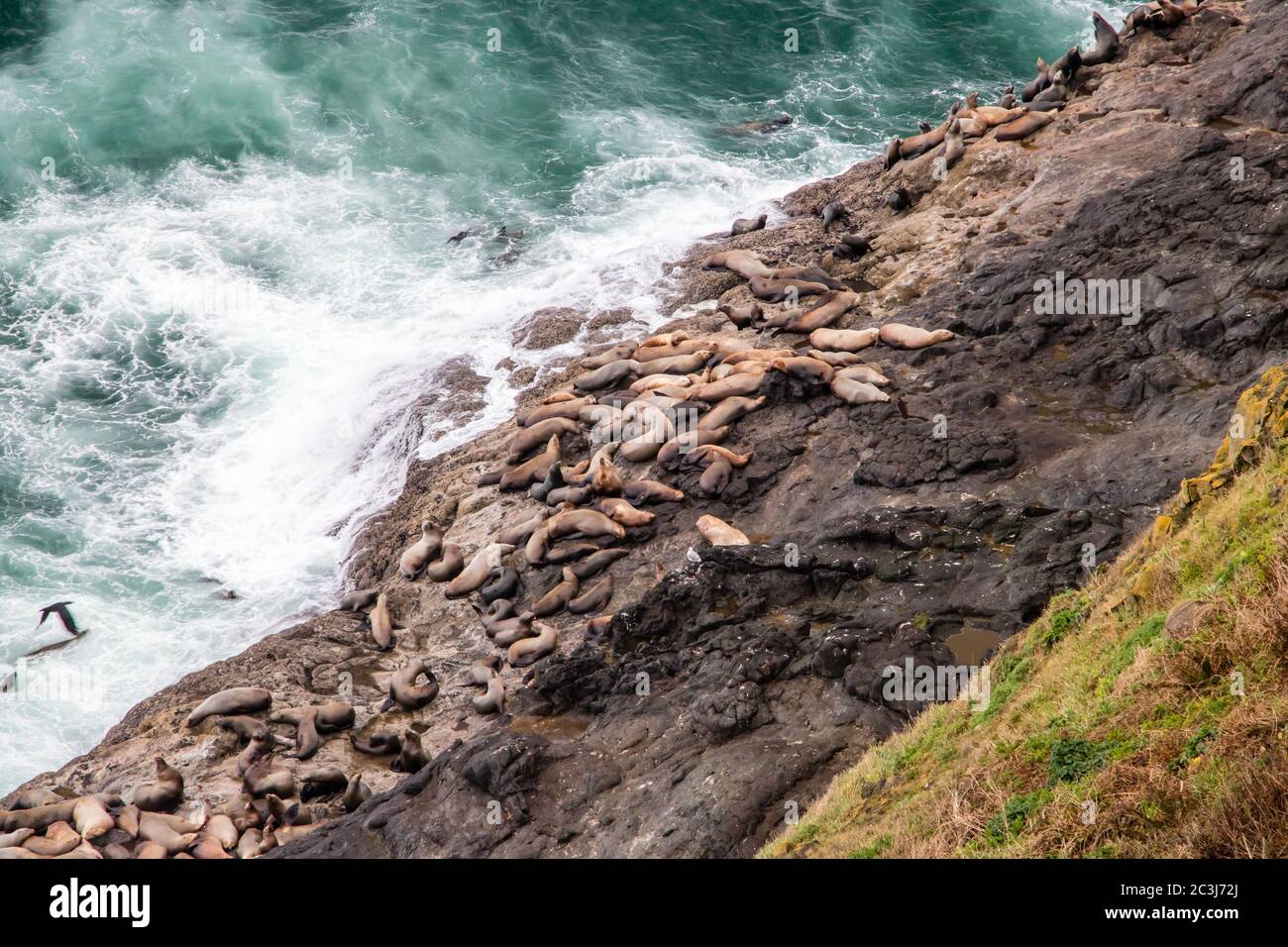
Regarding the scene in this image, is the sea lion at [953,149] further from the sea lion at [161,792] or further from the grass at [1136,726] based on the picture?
the sea lion at [161,792]

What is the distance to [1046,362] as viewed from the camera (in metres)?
15.1

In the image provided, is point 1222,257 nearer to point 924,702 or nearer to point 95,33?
point 924,702

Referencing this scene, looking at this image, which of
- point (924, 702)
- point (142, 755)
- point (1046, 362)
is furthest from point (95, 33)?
point (924, 702)

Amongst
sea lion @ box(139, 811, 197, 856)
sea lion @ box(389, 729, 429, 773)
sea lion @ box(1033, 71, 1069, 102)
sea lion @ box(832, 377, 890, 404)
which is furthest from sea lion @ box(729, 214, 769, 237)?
sea lion @ box(139, 811, 197, 856)

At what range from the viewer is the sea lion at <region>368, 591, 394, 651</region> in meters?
15.4

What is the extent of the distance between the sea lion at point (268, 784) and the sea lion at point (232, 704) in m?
1.30

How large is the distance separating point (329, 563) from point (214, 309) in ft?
31.3

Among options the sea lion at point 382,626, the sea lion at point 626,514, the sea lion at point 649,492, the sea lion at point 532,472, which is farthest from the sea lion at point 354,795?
the sea lion at point 532,472

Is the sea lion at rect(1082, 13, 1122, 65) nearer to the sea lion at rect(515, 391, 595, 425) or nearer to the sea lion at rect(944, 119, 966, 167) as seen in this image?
the sea lion at rect(944, 119, 966, 167)

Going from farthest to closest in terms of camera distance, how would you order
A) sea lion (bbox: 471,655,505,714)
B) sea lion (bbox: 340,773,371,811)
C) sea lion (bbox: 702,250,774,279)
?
sea lion (bbox: 702,250,774,279) → sea lion (bbox: 471,655,505,714) → sea lion (bbox: 340,773,371,811)

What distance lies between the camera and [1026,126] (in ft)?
70.1

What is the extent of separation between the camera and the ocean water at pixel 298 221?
63.6ft

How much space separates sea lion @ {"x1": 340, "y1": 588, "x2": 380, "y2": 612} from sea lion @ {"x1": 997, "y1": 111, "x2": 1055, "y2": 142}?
14.2 metres
